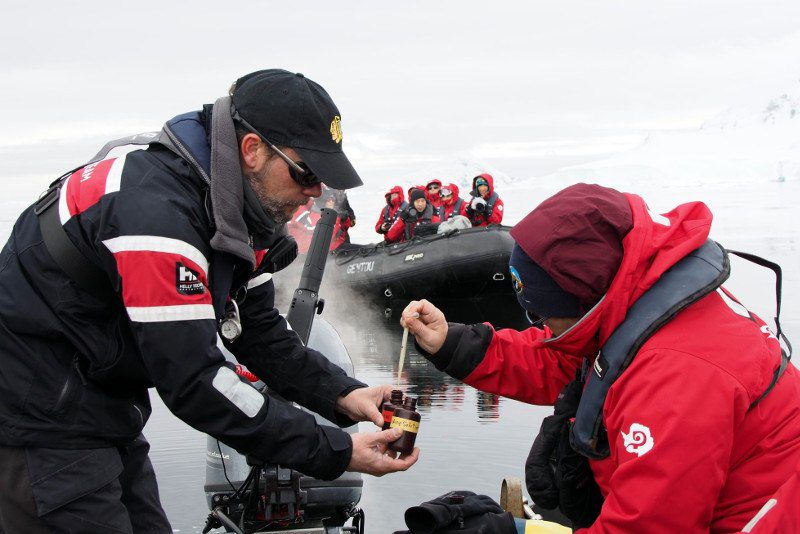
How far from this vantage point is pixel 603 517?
2398 millimetres

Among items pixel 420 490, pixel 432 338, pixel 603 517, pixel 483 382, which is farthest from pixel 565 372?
pixel 420 490

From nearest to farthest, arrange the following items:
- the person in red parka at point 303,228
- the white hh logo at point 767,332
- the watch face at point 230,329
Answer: the white hh logo at point 767,332, the watch face at point 230,329, the person in red parka at point 303,228

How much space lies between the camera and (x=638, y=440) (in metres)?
2.33

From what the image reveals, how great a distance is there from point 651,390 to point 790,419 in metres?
0.42

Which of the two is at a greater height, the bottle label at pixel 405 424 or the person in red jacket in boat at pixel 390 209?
the bottle label at pixel 405 424

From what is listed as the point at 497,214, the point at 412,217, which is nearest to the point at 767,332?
the point at 412,217

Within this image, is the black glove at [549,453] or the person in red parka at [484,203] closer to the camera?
the black glove at [549,453]

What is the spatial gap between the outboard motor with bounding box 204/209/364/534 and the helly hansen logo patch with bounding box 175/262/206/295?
139 centimetres

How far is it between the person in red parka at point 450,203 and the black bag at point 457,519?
1520cm

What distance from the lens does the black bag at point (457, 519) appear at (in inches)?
110

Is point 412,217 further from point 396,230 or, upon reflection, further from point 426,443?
point 426,443

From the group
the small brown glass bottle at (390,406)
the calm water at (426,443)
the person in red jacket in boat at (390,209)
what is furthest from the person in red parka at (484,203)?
the small brown glass bottle at (390,406)

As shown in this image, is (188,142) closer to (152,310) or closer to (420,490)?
(152,310)

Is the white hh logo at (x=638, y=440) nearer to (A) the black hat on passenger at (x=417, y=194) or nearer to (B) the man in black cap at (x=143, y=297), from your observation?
(B) the man in black cap at (x=143, y=297)
